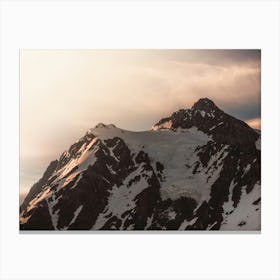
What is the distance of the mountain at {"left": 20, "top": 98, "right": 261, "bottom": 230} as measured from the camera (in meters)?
10.3

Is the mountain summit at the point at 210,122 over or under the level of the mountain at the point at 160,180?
over

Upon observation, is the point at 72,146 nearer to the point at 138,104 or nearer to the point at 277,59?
the point at 138,104

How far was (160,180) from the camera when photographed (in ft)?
34.4

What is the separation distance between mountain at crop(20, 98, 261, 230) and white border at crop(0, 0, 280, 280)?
23 centimetres

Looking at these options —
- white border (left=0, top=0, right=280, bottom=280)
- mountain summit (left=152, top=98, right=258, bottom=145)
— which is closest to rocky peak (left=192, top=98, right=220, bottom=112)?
mountain summit (left=152, top=98, right=258, bottom=145)

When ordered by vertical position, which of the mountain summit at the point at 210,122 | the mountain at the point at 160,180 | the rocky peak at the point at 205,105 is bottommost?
the mountain at the point at 160,180
